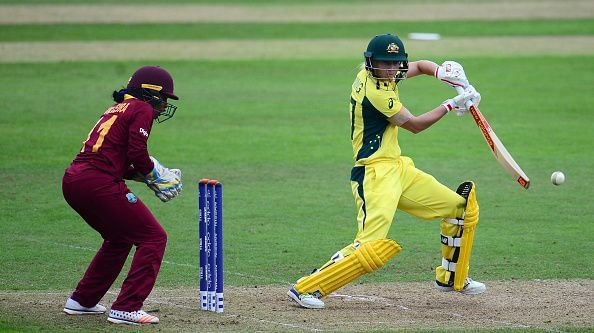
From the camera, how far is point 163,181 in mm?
8109

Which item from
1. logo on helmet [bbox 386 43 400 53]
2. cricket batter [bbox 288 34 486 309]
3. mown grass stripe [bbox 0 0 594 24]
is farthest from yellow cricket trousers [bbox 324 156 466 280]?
mown grass stripe [bbox 0 0 594 24]

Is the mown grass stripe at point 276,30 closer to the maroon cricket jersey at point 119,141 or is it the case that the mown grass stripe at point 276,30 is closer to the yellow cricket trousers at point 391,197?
the yellow cricket trousers at point 391,197

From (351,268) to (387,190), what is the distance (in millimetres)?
702

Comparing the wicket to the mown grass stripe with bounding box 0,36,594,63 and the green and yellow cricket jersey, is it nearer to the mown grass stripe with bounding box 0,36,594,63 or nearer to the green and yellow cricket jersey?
the green and yellow cricket jersey

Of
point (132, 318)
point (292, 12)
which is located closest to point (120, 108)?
point (132, 318)

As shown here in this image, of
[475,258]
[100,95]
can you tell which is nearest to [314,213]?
[475,258]

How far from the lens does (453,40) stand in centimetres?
2991

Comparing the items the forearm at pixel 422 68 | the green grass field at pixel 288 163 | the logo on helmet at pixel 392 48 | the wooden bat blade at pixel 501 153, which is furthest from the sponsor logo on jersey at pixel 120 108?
the wooden bat blade at pixel 501 153

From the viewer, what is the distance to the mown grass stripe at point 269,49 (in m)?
26.8

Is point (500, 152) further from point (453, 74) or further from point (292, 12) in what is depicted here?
point (292, 12)

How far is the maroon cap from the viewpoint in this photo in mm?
8195

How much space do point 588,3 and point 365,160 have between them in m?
33.2

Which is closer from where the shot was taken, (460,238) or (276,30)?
(460,238)

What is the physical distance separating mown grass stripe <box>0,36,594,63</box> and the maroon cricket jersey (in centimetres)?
1823
